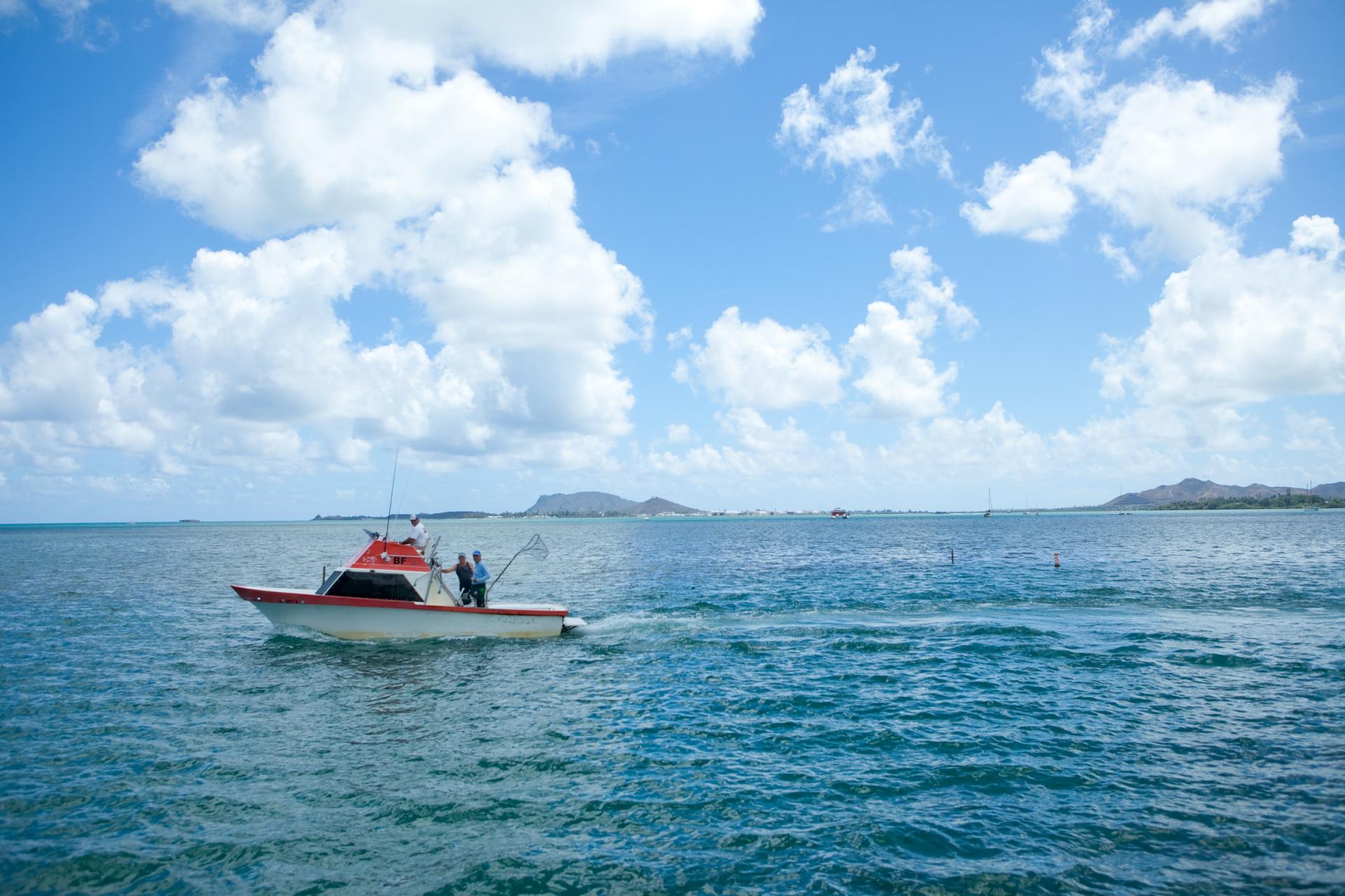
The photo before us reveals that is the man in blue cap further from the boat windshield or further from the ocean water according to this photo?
the ocean water

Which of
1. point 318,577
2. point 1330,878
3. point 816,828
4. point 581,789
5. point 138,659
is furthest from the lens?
point 318,577

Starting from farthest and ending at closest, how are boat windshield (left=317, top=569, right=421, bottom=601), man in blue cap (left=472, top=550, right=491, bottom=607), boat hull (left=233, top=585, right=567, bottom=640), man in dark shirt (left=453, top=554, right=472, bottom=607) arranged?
1. man in dark shirt (left=453, top=554, right=472, bottom=607)
2. man in blue cap (left=472, top=550, right=491, bottom=607)
3. boat windshield (left=317, top=569, right=421, bottom=601)
4. boat hull (left=233, top=585, right=567, bottom=640)

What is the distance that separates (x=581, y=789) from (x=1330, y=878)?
1070cm

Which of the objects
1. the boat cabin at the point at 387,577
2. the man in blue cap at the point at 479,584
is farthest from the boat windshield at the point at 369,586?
the man in blue cap at the point at 479,584

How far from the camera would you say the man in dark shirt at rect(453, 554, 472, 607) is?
27.1m

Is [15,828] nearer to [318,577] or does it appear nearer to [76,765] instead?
[76,765]

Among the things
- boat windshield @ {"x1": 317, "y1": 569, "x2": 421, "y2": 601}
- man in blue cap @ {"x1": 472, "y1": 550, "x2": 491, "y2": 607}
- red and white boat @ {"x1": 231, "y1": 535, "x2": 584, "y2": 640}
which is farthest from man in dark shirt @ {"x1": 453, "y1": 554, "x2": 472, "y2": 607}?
boat windshield @ {"x1": 317, "y1": 569, "x2": 421, "y2": 601}

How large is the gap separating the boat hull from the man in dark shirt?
113 centimetres

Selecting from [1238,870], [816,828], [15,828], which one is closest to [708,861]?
[816,828]

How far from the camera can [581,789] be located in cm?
1276

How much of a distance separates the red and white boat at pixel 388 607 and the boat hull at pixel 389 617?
0.08ft

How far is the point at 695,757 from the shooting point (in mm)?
14344

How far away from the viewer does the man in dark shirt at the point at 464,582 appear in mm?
27062

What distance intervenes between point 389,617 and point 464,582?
9.59 feet
